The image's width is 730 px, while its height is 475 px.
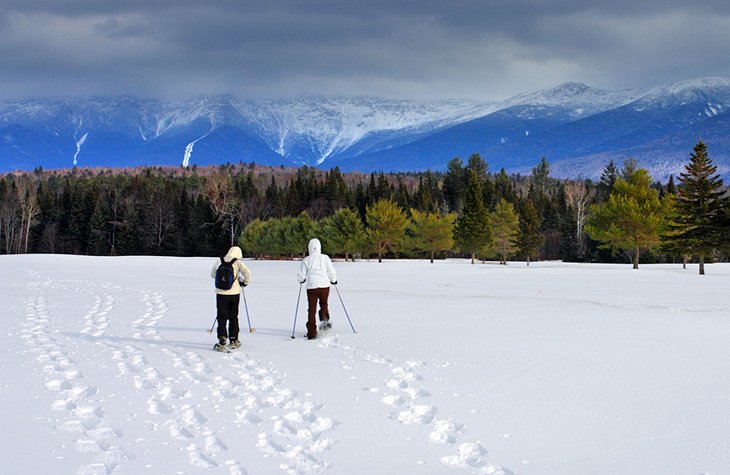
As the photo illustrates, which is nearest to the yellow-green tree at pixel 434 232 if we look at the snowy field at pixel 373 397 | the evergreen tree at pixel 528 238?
the evergreen tree at pixel 528 238

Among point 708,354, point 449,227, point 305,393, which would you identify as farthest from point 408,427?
point 449,227

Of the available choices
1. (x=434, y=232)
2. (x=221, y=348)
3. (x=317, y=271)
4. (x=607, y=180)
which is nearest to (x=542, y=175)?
(x=607, y=180)

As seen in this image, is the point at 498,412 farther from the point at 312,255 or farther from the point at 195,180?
the point at 195,180

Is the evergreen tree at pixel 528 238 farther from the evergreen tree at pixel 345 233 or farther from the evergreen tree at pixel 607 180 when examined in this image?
the evergreen tree at pixel 607 180

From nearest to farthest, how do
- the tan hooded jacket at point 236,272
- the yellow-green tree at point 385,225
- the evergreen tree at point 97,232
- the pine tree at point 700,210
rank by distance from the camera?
the tan hooded jacket at point 236,272 < the pine tree at point 700,210 < the yellow-green tree at point 385,225 < the evergreen tree at point 97,232

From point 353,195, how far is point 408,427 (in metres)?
111

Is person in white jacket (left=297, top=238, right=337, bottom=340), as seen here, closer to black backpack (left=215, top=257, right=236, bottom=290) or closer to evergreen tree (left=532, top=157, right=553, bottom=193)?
black backpack (left=215, top=257, right=236, bottom=290)

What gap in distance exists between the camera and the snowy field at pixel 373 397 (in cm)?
566

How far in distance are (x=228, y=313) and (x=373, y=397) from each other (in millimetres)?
4712

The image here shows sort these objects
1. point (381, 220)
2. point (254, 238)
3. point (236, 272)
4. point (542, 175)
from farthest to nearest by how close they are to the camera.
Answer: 1. point (542, 175)
2. point (254, 238)
3. point (381, 220)
4. point (236, 272)

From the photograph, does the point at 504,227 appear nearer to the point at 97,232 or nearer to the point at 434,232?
the point at 434,232

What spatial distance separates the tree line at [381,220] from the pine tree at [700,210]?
0.31ft

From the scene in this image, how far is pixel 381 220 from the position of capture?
2542 inches

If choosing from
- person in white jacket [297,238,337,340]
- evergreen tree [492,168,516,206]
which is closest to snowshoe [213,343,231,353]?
person in white jacket [297,238,337,340]
